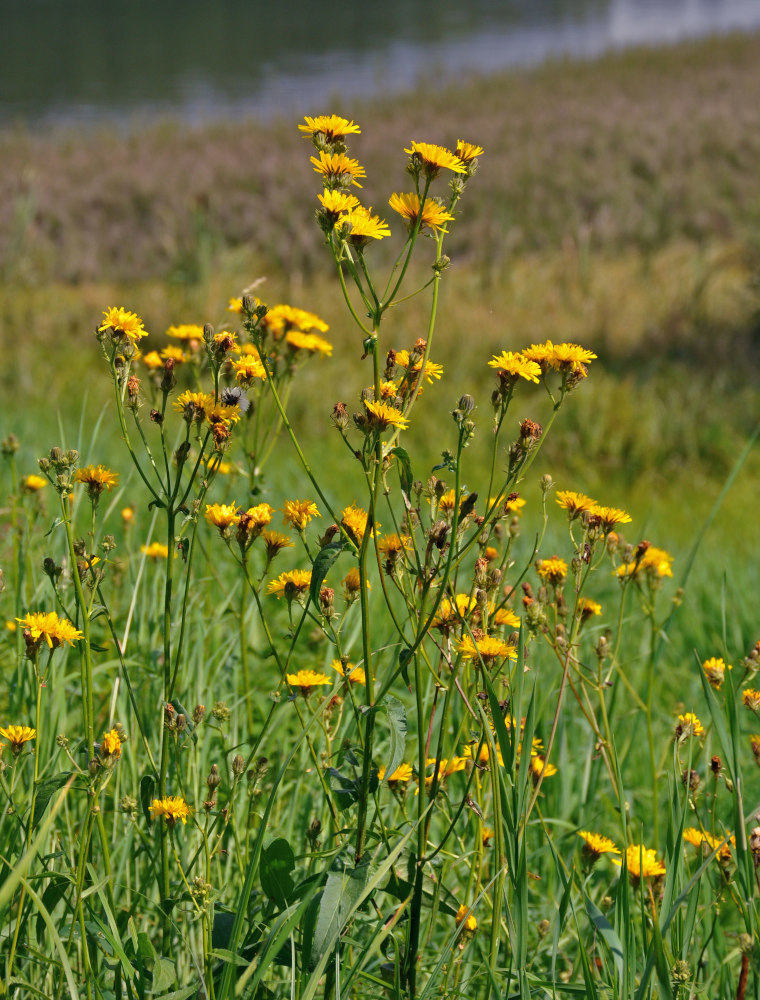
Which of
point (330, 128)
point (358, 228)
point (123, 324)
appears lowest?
point (123, 324)

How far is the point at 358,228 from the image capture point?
1.05 m

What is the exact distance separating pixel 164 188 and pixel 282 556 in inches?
318

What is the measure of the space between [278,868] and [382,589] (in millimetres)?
539

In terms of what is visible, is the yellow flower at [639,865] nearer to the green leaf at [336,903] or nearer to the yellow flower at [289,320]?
the green leaf at [336,903]

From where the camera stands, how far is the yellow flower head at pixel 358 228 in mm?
1044

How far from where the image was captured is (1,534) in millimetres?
2537

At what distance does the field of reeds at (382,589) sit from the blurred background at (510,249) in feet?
0.16

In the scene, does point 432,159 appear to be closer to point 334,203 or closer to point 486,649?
point 334,203

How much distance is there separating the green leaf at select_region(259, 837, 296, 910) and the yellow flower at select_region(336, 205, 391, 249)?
68 centimetres

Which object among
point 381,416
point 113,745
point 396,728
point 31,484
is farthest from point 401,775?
point 31,484

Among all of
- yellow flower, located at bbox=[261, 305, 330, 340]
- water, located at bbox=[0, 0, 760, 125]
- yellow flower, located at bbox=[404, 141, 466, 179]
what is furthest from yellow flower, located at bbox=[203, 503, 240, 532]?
water, located at bbox=[0, 0, 760, 125]

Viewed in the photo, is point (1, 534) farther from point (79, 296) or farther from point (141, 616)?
point (79, 296)

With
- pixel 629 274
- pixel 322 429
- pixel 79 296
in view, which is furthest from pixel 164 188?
pixel 322 429

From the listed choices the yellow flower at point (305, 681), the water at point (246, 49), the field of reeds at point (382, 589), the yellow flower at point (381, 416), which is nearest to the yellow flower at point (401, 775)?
the field of reeds at point (382, 589)
